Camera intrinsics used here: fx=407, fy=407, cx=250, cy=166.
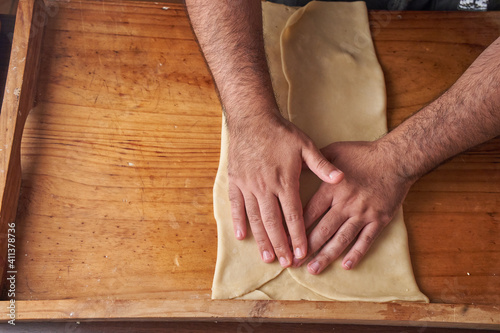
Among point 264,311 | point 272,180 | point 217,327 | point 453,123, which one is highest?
point 453,123

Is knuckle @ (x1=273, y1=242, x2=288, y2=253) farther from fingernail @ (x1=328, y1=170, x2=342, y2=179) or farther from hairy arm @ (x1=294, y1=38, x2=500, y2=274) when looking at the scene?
fingernail @ (x1=328, y1=170, x2=342, y2=179)

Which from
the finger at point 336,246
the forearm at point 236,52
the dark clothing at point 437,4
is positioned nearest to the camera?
the finger at point 336,246

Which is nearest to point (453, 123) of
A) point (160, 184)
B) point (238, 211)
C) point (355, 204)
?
point (355, 204)

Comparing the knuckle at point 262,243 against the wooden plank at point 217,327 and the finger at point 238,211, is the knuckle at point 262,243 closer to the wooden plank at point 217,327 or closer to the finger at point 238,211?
the finger at point 238,211

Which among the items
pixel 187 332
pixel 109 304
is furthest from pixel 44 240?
pixel 187 332

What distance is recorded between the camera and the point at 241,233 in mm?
902

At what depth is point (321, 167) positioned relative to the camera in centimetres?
90

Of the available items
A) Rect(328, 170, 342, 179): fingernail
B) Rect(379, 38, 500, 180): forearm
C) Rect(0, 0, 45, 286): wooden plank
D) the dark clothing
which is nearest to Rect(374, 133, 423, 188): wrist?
Rect(379, 38, 500, 180): forearm

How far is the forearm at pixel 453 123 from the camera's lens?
0.86 m

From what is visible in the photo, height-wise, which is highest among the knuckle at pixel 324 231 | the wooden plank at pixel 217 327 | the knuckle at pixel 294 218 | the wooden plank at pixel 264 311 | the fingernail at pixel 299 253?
the knuckle at pixel 294 218

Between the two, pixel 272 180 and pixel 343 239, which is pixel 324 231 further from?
pixel 272 180

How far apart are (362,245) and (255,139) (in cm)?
34

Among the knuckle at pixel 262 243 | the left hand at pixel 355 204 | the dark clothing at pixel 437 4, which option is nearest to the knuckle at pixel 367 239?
the left hand at pixel 355 204

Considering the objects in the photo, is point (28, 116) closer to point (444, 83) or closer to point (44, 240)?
point (44, 240)
